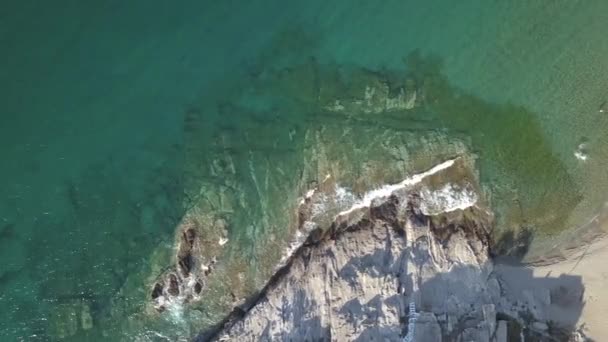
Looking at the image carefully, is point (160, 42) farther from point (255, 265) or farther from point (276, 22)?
point (255, 265)

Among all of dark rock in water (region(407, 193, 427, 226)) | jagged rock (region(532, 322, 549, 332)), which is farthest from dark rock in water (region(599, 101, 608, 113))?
jagged rock (region(532, 322, 549, 332))

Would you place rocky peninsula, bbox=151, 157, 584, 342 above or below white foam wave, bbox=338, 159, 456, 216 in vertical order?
below

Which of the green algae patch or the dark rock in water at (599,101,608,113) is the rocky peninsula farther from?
the dark rock in water at (599,101,608,113)

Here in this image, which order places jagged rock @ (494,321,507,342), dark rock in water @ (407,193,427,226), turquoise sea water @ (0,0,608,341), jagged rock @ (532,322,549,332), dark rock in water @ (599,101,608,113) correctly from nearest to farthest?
jagged rock @ (494,321,507,342)
jagged rock @ (532,322,549,332)
dark rock in water @ (407,193,427,226)
turquoise sea water @ (0,0,608,341)
dark rock in water @ (599,101,608,113)

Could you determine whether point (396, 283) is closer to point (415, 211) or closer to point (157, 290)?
point (415, 211)

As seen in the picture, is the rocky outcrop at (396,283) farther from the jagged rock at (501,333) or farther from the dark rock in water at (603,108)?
the dark rock in water at (603,108)

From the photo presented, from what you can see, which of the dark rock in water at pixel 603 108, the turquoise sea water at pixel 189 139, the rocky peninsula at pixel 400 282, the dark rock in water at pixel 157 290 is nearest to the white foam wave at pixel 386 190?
the rocky peninsula at pixel 400 282

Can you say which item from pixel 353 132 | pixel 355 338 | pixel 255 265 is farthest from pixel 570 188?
pixel 255 265
